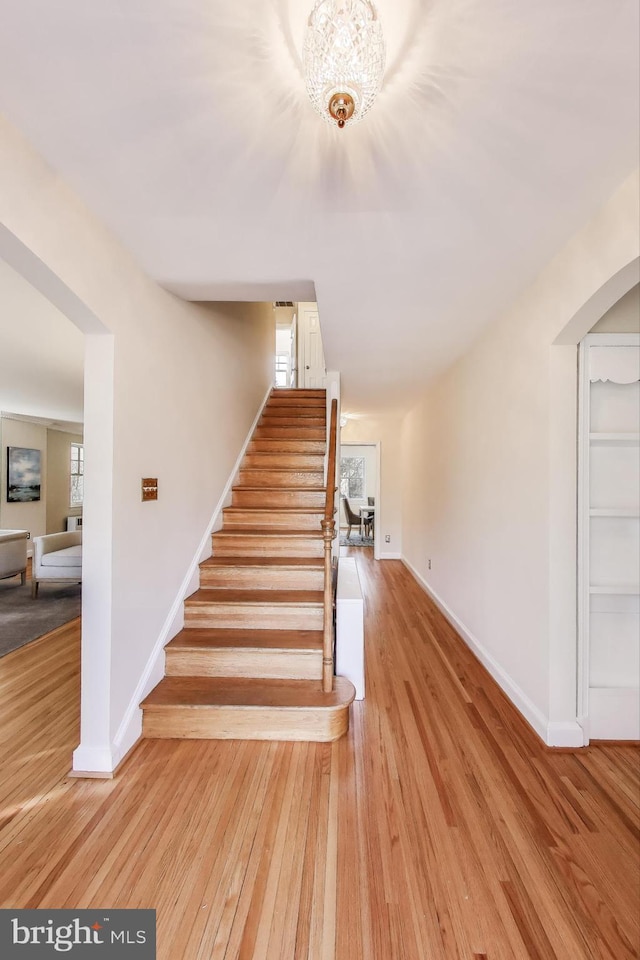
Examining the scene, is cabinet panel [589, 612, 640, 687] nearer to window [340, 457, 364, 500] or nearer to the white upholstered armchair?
the white upholstered armchair

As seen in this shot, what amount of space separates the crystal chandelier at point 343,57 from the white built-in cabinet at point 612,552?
64.0 inches

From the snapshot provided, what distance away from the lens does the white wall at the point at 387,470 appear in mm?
6629

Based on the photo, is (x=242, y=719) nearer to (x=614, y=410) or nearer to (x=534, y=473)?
(x=534, y=473)

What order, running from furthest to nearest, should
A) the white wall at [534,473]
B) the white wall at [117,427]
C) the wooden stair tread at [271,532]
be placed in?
1. the wooden stair tread at [271,532]
2. the white wall at [534,473]
3. the white wall at [117,427]

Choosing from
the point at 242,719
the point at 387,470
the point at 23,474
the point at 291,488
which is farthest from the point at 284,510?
the point at 23,474

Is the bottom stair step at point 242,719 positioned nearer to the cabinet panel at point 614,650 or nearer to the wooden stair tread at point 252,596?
the wooden stair tread at point 252,596

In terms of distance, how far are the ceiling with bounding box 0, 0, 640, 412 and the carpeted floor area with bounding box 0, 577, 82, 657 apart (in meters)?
3.13

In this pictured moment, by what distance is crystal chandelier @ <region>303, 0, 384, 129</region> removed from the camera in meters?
0.87

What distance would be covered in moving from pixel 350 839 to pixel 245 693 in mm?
824

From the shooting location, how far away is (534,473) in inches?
83.6

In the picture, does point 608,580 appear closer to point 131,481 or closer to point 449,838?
point 449,838

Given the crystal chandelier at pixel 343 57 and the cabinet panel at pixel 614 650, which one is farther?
the cabinet panel at pixel 614 650

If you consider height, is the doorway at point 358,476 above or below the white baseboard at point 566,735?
above

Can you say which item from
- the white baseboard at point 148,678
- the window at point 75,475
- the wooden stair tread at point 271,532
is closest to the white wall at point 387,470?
the wooden stair tread at point 271,532
